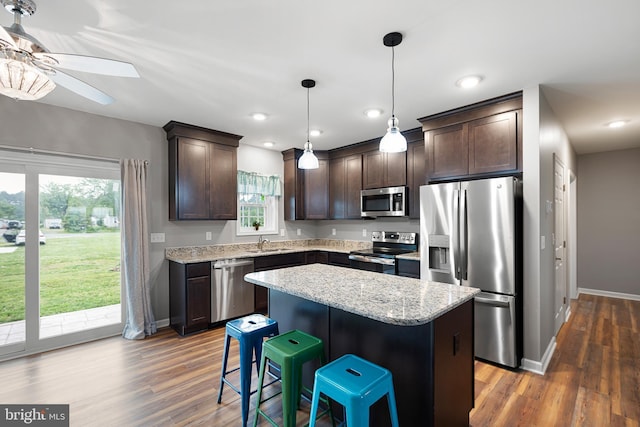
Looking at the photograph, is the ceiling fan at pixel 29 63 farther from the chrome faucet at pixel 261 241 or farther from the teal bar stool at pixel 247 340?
the chrome faucet at pixel 261 241

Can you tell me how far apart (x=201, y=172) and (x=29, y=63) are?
99.5 inches

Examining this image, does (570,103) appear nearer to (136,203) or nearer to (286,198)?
(286,198)

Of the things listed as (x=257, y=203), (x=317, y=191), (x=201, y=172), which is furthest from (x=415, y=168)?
(x=201, y=172)

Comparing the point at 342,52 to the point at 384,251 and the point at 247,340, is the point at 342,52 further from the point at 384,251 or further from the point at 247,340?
the point at 384,251

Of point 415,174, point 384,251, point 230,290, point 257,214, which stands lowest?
point 230,290

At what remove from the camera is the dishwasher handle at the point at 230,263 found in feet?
12.4

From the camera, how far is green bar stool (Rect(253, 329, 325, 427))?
5.65 ft

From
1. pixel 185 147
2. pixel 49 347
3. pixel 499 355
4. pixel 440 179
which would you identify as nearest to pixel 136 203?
pixel 185 147

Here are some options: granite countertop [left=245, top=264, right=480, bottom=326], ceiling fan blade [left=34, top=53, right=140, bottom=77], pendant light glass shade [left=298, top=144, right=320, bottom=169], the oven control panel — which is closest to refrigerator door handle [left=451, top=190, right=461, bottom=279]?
granite countertop [left=245, top=264, right=480, bottom=326]

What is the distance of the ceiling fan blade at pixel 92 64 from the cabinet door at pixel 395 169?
3355 mm

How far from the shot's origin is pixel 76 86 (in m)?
1.89

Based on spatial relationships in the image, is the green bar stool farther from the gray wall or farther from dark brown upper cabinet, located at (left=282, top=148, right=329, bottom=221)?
the gray wall

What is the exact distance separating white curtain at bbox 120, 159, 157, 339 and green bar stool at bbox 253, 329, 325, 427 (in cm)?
232

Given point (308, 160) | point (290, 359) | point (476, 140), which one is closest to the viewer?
point (290, 359)
